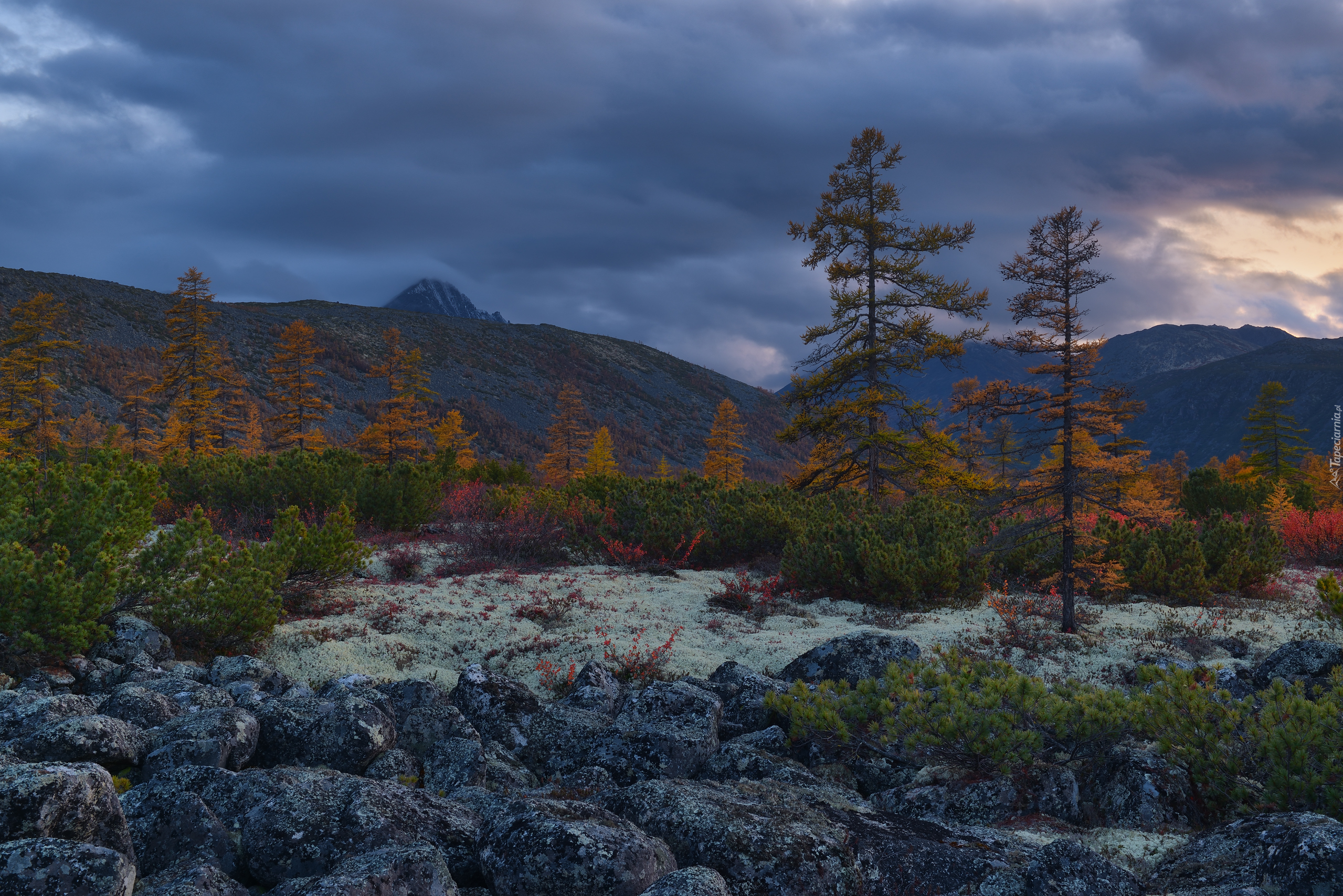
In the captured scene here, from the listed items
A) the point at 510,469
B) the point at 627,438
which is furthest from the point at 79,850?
the point at 627,438

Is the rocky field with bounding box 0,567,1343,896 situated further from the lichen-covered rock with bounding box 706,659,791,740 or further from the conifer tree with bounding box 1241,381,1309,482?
the conifer tree with bounding box 1241,381,1309,482

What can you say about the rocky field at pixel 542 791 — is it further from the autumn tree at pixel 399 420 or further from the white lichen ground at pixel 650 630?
the autumn tree at pixel 399 420

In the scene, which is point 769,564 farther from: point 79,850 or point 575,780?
point 79,850

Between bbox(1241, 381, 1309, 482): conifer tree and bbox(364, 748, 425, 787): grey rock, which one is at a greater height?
bbox(1241, 381, 1309, 482): conifer tree

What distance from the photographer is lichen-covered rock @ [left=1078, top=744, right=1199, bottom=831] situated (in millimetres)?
4598

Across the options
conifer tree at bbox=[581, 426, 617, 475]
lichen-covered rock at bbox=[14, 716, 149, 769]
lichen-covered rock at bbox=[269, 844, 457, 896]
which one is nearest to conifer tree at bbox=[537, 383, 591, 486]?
conifer tree at bbox=[581, 426, 617, 475]

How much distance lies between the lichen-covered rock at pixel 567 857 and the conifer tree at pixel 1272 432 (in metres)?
51.4

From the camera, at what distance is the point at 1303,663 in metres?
6.82

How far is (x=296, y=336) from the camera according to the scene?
122 ft

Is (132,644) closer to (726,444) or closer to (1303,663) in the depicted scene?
(1303,663)

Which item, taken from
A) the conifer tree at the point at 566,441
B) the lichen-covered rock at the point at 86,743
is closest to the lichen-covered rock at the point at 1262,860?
the lichen-covered rock at the point at 86,743

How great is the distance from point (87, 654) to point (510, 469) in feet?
78.8

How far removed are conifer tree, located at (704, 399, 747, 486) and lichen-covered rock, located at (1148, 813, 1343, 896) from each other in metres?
36.1

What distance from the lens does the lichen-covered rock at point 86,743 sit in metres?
4.42
